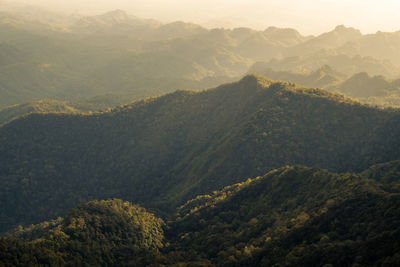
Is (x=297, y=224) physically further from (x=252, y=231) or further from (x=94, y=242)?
(x=94, y=242)

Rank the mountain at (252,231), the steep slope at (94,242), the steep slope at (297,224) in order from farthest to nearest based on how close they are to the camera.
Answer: the steep slope at (94,242) < the mountain at (252,231) < the steep slope at (297,224)

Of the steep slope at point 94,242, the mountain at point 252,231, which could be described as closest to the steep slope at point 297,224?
the mountain at point 252,231

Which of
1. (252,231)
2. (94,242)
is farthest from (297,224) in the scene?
(94,242)

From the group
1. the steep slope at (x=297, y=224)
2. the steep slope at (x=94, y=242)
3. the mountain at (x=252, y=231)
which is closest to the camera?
the steep slope at (x=297, y=224)

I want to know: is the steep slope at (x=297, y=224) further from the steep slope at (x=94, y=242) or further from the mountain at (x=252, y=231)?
the steep slope at (x=94, y=242)

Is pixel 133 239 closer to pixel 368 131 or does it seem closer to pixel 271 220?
pixel 271 220

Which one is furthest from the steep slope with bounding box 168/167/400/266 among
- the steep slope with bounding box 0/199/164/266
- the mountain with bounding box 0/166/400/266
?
the steep slope with bounding box 0/199/164/266

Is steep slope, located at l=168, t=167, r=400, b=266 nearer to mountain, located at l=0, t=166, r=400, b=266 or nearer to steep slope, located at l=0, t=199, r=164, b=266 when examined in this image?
mountain, located at l=0, t=166, r=400, b=266
